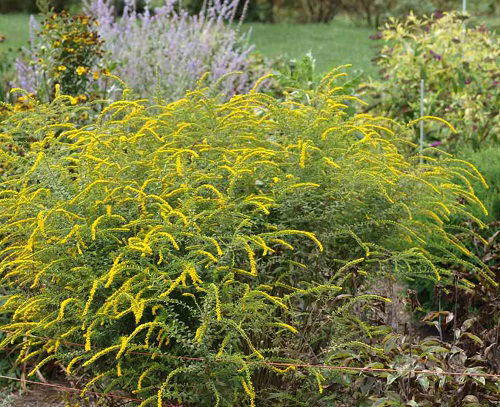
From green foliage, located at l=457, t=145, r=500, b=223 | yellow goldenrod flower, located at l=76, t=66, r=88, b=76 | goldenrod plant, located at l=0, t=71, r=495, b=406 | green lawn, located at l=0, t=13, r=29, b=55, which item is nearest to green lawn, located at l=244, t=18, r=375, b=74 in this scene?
green lawn, located at l=0, t=13, r=29, b=55

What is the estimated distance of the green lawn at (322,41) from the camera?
15655mm

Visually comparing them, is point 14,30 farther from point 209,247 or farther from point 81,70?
point 209,247

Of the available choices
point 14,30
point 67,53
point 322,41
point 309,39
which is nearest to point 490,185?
point 67,53

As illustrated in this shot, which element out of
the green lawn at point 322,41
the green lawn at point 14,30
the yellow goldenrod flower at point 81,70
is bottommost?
the green lawn at point 322,41

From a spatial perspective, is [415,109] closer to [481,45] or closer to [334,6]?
[481,45]

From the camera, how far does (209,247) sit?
2.71 metres

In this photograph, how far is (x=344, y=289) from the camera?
3.09 m

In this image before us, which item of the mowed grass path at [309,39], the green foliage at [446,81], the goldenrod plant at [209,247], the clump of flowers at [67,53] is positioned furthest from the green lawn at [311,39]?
the goldenrod plant at [209,247]

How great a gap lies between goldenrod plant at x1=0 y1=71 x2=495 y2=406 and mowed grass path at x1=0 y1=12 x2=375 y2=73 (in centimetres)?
1090

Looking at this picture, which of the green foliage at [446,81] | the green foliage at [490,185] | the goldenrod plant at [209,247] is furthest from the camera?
the green foliage at [446,81]

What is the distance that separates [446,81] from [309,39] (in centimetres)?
1157

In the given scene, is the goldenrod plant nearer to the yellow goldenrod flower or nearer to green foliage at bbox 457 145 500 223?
green foliage at bbox 457 145 500 223

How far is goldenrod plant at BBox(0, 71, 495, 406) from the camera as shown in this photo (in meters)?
2.60

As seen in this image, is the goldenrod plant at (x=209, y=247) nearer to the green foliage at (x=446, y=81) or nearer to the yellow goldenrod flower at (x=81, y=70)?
the yellow goldenrod flower at (x=81, y=70)
